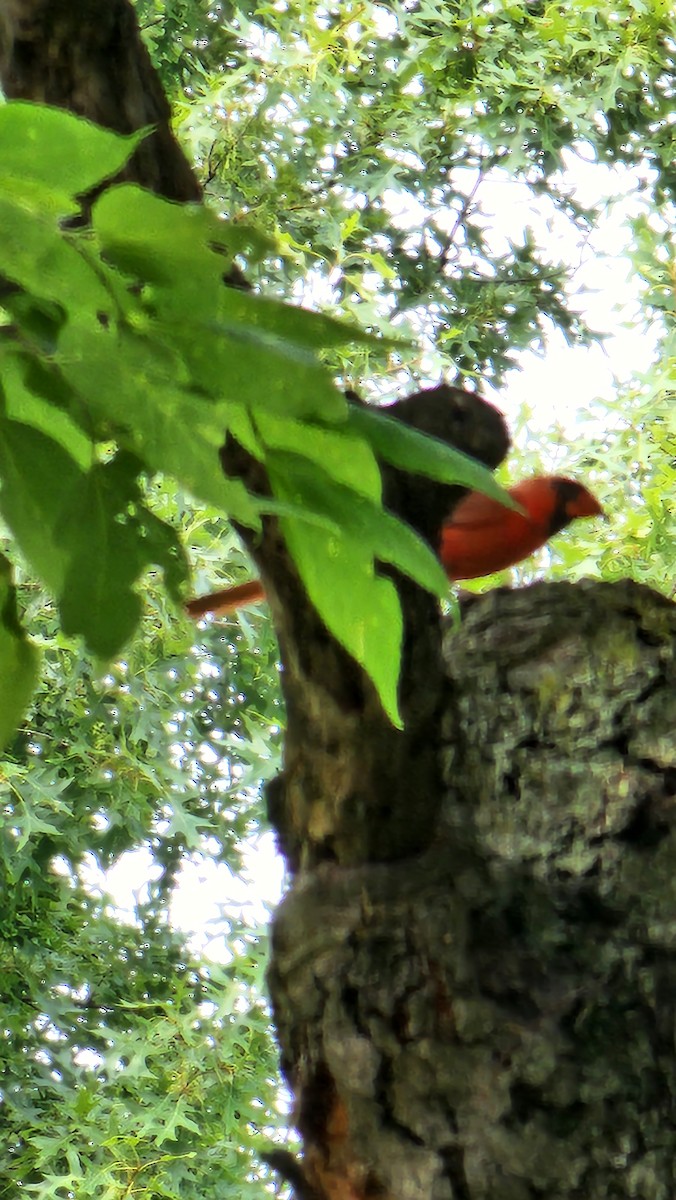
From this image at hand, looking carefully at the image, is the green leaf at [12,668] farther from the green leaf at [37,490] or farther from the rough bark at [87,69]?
the rough bark at [87,69]

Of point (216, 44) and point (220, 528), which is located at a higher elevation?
point (216, 44)

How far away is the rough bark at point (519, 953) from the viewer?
506 mm

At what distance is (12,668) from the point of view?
0.24 meters

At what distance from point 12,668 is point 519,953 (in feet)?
1.21

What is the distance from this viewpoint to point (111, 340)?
183mm

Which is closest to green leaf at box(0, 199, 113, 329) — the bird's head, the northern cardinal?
the northern cardinal

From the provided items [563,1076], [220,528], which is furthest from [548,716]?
[220,528]

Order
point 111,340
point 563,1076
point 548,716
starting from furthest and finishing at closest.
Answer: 1. point 548,716
2. point 563,1076
3. point 111,340

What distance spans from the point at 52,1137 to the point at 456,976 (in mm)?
1450

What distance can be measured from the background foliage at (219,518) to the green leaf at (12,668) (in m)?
1.25

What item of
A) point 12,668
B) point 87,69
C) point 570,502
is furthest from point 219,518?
point 12,668

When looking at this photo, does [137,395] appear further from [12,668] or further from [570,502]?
[570,502]

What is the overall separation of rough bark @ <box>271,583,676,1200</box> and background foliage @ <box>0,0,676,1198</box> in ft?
2.79

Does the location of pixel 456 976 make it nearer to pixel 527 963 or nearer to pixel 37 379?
pixel 527 963
